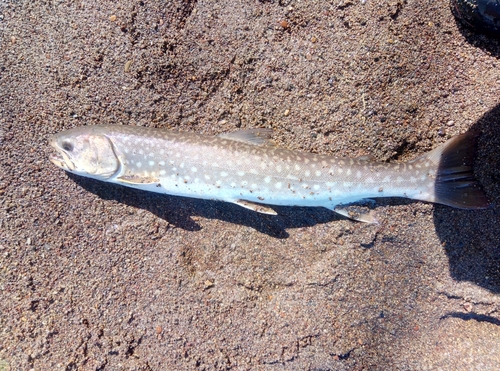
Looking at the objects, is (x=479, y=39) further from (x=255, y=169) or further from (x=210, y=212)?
(x=210, y=212)

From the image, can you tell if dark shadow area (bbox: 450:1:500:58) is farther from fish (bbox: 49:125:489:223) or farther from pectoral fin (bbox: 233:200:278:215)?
pectoral fin (bbox: 233:200:278:215)

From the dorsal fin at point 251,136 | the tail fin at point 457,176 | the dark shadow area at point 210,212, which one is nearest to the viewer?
the tail fin at point 457,176

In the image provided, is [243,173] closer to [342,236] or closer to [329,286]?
[342,236]

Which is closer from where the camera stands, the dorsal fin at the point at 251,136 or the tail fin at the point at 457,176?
the tail fin at the point at 457,176

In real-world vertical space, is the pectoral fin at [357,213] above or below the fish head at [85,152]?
below

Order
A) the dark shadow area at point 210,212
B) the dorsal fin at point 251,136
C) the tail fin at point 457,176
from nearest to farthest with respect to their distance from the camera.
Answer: the tail fin at point 457,176 < the dorsal fin at point 251,136 < the dark shadow area at point 210,212

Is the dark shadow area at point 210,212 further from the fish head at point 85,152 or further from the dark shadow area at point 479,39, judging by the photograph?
the dark shadow area at point 479,39

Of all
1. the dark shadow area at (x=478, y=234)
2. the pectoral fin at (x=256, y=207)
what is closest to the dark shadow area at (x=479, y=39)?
the dark shadow area at (x=478, y=234)
